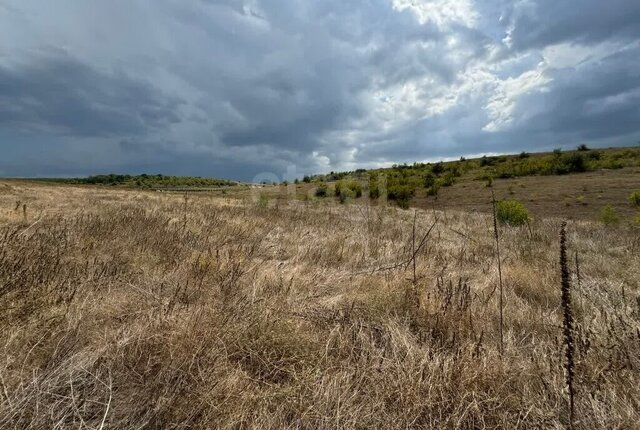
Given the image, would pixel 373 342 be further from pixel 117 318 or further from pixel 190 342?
pixel 117 318

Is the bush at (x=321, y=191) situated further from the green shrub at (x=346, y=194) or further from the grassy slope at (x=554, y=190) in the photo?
the green shrub at (x=346, y=194)

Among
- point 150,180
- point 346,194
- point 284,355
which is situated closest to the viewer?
point 284,355

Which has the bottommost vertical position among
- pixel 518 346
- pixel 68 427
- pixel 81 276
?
pixel 518 346

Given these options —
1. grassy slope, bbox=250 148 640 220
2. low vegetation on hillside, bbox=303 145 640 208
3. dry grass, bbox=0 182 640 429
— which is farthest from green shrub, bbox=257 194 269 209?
low vegetation on hillside, bbox=303 145 640 208

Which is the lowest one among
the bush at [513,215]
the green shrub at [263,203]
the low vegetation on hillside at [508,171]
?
the bush at [513,215]

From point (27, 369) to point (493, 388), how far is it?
2421mm

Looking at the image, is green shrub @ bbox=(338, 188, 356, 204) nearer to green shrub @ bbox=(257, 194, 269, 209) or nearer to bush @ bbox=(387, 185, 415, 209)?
bush @ bbox=(387, 185, 415, 209)

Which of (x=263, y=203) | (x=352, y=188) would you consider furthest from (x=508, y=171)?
(x=263, y=203)

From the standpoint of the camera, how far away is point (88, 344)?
2012 mm

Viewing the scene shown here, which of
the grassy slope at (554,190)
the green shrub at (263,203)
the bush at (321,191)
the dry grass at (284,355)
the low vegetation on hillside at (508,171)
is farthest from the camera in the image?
the bush at (321,191)

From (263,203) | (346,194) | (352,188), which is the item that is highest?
(352,188)

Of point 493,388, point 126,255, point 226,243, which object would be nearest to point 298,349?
point 493,388

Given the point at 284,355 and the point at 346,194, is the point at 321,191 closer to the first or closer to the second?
the point at 346,194

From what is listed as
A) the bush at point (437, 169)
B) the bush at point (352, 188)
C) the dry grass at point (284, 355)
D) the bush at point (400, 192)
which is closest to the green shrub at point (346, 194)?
the bush at point (352, 188)
